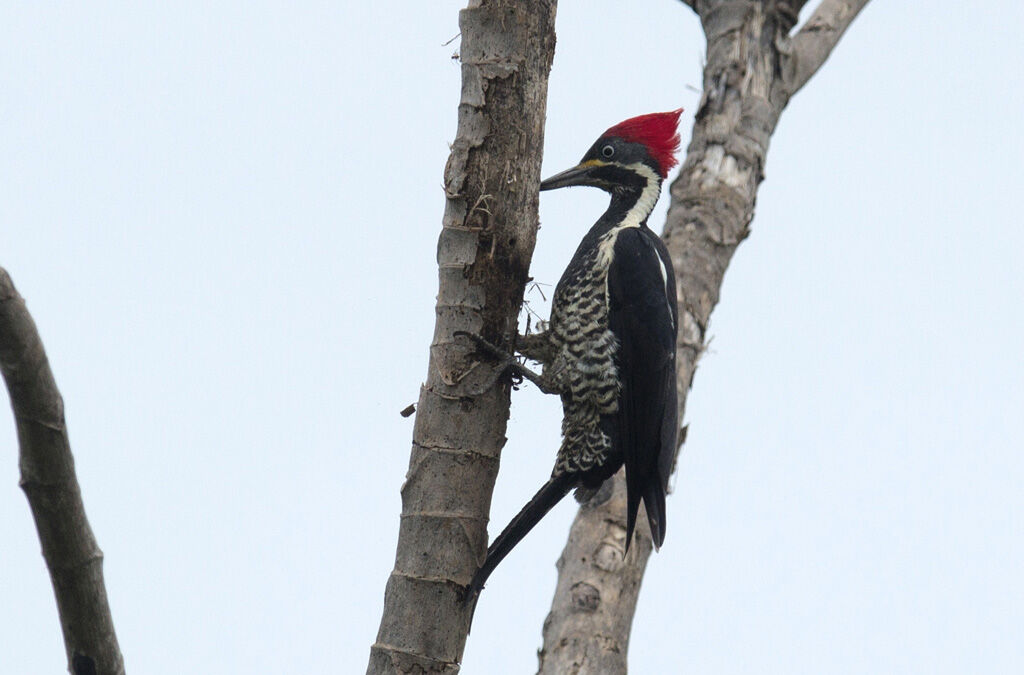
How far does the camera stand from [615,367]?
12.0 ft

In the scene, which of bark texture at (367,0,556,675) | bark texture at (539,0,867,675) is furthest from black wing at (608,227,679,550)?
bark texture at (367,0,556,675)

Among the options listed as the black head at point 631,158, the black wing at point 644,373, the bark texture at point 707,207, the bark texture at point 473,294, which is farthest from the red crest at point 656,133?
the bark texture at point 473,294

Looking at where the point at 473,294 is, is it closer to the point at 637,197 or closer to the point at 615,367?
the point at 615,367

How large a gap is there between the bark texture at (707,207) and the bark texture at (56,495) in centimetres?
223

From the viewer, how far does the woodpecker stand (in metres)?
3.58

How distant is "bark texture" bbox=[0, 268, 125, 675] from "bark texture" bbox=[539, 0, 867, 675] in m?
2.23

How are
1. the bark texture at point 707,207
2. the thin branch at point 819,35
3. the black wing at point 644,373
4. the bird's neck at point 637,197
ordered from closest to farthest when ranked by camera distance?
the black wing at point 644,373 → the bird's neck at point 637,197 → the bark texture at point 707,207 → the thin branch at point 819,35

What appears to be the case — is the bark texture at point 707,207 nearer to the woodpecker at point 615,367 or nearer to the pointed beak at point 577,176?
the woodpecker at point 615,367

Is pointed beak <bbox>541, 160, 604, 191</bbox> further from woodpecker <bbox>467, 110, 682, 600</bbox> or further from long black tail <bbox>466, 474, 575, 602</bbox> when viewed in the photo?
long black tail <bbox>466, 474, 575, 602</bbox>

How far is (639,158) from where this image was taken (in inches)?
159

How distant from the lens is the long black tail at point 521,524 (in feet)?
9.16

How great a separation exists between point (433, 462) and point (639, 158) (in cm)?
168

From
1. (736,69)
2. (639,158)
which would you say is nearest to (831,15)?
(736,69)

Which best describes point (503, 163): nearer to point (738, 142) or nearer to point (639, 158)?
point (639, 158)
